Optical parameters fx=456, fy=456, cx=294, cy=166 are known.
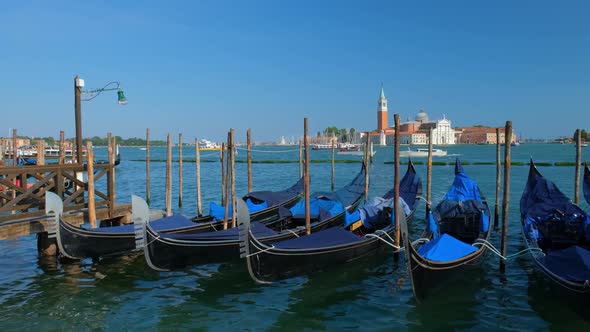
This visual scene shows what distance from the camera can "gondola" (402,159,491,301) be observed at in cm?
479

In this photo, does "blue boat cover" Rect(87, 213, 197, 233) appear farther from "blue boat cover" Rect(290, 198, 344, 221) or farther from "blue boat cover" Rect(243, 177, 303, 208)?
"blue boat cover" Rect(243, 177, 303, 208)

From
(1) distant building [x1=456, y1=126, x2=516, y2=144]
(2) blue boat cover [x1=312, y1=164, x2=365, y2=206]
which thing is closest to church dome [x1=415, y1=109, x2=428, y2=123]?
(1) distant building [x1=456, y1=126, x2=516, y2=144]

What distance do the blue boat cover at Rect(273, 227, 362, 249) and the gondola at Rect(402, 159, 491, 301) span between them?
929 mm

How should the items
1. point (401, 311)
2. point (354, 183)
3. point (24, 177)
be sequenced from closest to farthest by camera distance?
point (401, 311), point (24, 177), point (354, 183)

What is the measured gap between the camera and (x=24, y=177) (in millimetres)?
6938

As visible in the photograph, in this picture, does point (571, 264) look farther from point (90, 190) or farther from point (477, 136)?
point (477, 136)

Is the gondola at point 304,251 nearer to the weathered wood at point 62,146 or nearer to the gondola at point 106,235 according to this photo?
the gondola at point 106,235

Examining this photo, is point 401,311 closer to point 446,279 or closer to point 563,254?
point 446,279

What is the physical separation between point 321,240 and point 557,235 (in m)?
3.59

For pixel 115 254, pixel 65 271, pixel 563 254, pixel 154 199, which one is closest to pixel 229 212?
pixel 115 254

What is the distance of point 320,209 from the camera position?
26.9ft

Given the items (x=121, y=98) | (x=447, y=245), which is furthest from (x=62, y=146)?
(x=447, y=245)

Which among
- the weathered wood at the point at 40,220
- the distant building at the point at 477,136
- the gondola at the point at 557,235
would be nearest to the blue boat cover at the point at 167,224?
Result: the weathered wood at the point at 40,220

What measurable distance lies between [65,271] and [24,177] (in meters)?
1.82
